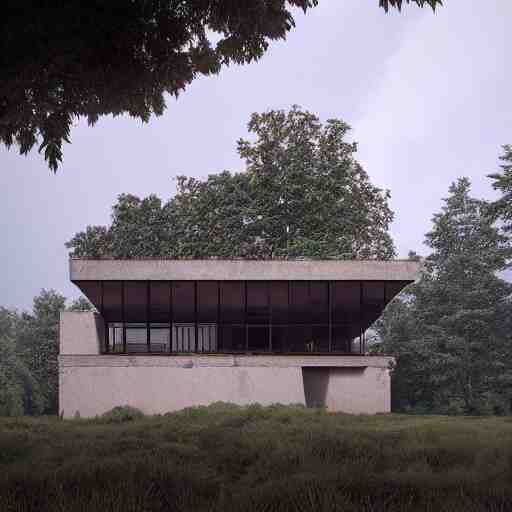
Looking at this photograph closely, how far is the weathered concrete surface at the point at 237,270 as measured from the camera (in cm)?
2619

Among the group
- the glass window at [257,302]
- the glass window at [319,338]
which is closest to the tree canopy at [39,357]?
the glass window at [319,338]

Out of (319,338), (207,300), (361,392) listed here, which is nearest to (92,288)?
(207,300)

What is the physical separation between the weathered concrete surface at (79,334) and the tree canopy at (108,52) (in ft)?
52.5

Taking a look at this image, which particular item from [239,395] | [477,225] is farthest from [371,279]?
[477,225]

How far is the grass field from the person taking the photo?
26.6 ft

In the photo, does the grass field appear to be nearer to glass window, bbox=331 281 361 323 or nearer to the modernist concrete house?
the modernist concrete house

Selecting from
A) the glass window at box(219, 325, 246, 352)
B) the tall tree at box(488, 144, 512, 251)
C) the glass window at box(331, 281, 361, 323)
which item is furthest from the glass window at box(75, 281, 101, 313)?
the tall tree at box(488, 144, 512, 251)

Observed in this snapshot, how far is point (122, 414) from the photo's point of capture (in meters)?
23.2

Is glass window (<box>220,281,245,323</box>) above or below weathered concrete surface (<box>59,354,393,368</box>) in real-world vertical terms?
above

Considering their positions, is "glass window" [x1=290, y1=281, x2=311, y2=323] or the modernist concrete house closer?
the modernist concrete house

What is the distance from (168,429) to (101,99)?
9.20 metres

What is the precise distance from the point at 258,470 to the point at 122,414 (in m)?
13.5

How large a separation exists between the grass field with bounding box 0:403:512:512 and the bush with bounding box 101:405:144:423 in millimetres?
5128

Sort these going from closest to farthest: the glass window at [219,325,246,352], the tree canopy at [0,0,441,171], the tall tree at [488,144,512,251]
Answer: the tree canopy at [0,0,441,171] < the glass window at [219,325,246,352] < the tall tree at [488,144,512,251]
